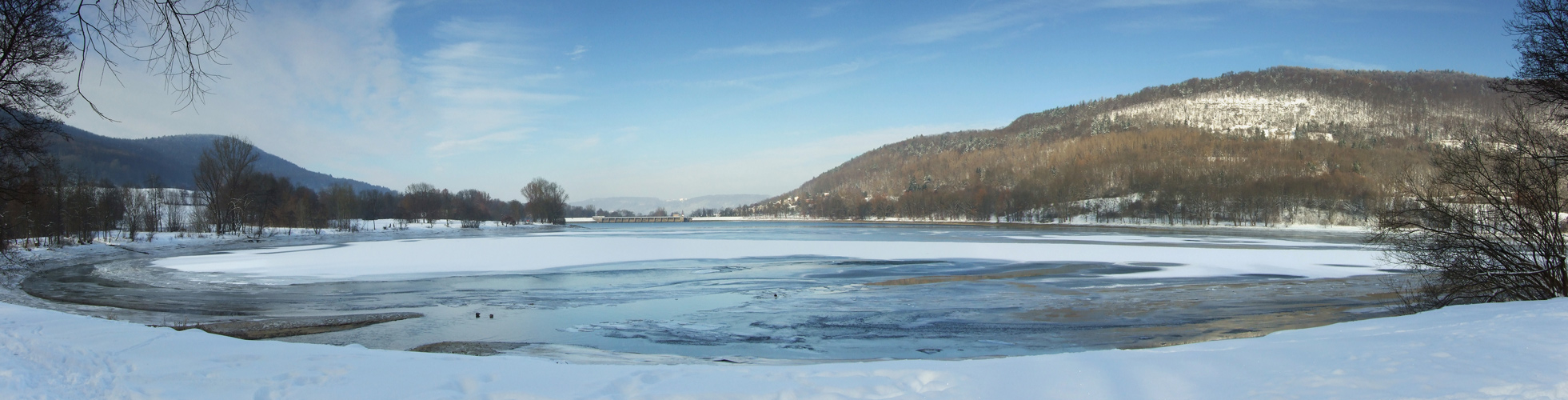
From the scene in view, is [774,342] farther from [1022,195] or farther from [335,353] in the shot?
[1022,195]

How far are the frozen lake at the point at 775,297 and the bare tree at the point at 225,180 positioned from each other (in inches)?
1192

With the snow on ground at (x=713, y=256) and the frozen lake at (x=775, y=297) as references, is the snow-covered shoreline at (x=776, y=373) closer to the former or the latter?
the frozen lake at (x=775, y=297)

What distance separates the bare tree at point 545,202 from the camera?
111188 mm

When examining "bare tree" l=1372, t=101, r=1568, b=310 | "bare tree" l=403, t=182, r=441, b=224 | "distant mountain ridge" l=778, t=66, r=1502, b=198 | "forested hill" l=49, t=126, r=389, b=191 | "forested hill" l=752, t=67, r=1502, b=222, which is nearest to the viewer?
"bare tree" l=1372, t=101, r=1568, b=310

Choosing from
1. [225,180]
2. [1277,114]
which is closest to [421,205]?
[225,180]

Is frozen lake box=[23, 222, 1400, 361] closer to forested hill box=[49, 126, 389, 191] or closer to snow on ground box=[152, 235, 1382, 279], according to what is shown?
snow on ground box=[152, 235, 1382, 279]

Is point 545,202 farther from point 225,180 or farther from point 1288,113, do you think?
point 1288,113

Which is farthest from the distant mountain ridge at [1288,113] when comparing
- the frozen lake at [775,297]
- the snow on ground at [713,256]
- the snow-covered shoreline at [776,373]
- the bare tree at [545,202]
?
the snow-covered shoreline at [776,373]

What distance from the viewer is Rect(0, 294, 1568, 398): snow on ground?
491 centimetres

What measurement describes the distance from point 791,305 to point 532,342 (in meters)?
5.42

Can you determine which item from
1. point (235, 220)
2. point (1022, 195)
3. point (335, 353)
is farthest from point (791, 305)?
point (1022, 195)

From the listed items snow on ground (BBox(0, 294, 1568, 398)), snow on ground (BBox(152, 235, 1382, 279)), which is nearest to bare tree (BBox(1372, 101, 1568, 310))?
snow on ground (BBox(0, 294, 1568, 398))

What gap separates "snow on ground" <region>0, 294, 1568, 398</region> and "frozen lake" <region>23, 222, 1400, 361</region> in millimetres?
2976

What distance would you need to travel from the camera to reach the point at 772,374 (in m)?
5.66
